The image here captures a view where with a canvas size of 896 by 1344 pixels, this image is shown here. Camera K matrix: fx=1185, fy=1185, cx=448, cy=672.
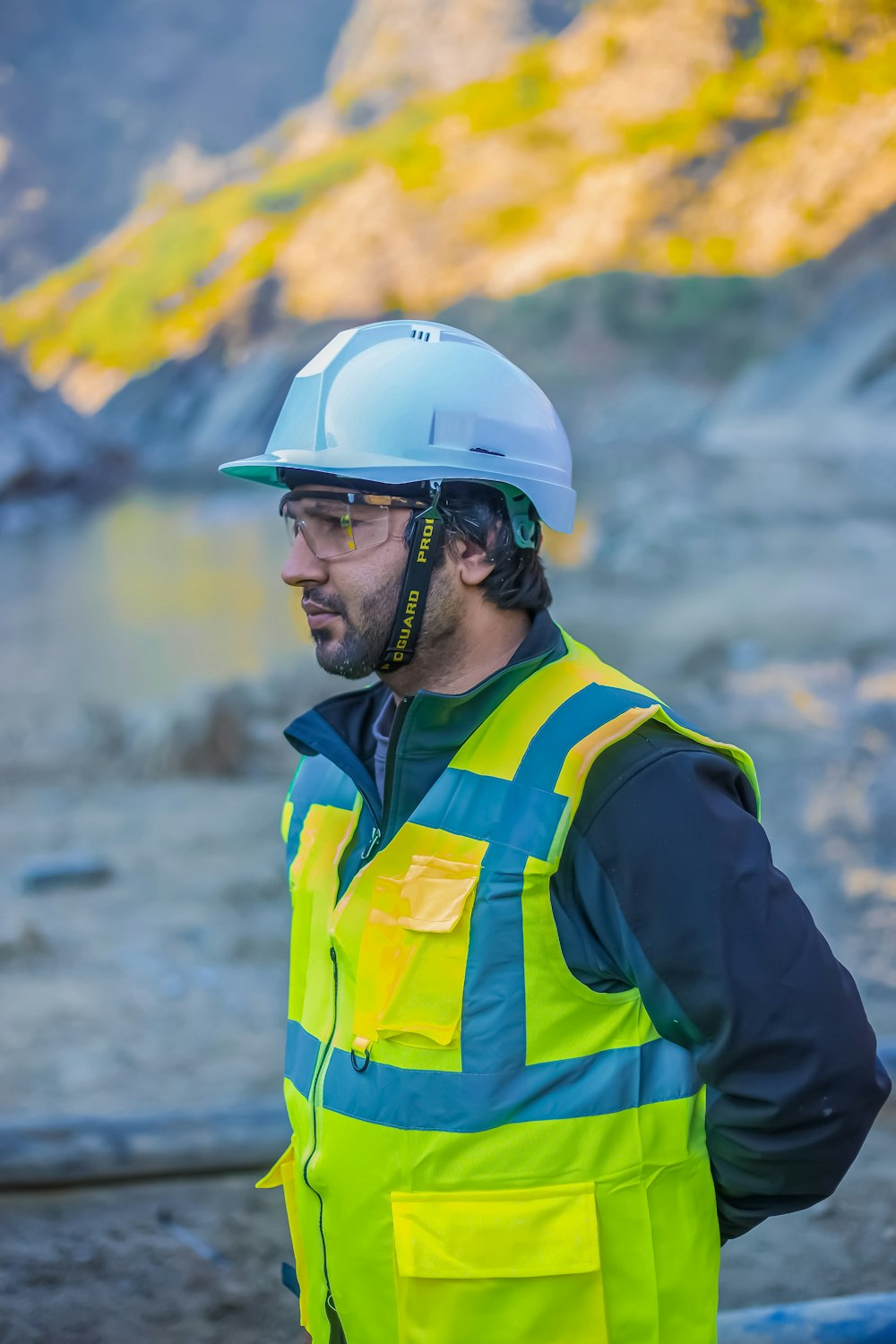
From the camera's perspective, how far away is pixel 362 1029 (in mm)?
1489

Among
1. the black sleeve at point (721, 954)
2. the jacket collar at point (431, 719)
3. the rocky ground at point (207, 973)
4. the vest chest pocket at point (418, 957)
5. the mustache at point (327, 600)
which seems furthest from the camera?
the rocky ground at point (207, 973)

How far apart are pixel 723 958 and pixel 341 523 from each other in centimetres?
82

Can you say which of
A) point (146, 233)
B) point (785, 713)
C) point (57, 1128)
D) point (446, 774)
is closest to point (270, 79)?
point (146, 233)

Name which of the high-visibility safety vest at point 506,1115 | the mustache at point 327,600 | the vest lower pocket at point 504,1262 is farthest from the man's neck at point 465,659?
the vest lower pocket at point 504,1262

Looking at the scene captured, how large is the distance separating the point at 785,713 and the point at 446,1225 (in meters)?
7.03

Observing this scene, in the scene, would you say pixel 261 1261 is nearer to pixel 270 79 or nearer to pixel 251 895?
pixel 251 895

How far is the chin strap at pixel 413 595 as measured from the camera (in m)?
1.67

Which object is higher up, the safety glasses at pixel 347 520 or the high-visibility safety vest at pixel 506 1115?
the safety glasses at pixel 347 520

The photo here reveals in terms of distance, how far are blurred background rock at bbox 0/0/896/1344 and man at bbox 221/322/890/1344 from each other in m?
6.66

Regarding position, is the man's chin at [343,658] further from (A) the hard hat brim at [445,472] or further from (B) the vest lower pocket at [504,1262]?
(B) the vest lower pocket at [504,1262]

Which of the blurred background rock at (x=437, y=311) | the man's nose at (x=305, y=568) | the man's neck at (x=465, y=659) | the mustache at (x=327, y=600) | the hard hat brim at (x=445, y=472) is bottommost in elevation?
the man's neck at (x=465, y=659)

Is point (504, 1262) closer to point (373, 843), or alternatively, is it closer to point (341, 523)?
point (373, 843)

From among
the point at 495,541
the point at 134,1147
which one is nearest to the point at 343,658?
the point at 495,541

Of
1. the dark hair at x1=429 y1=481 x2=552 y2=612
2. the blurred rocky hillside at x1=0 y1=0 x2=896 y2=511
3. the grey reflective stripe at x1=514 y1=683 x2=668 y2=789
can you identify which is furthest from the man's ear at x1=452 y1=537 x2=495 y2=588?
the blurred rocky hillside at x1=0 y1=0 x2=896 y2=511
